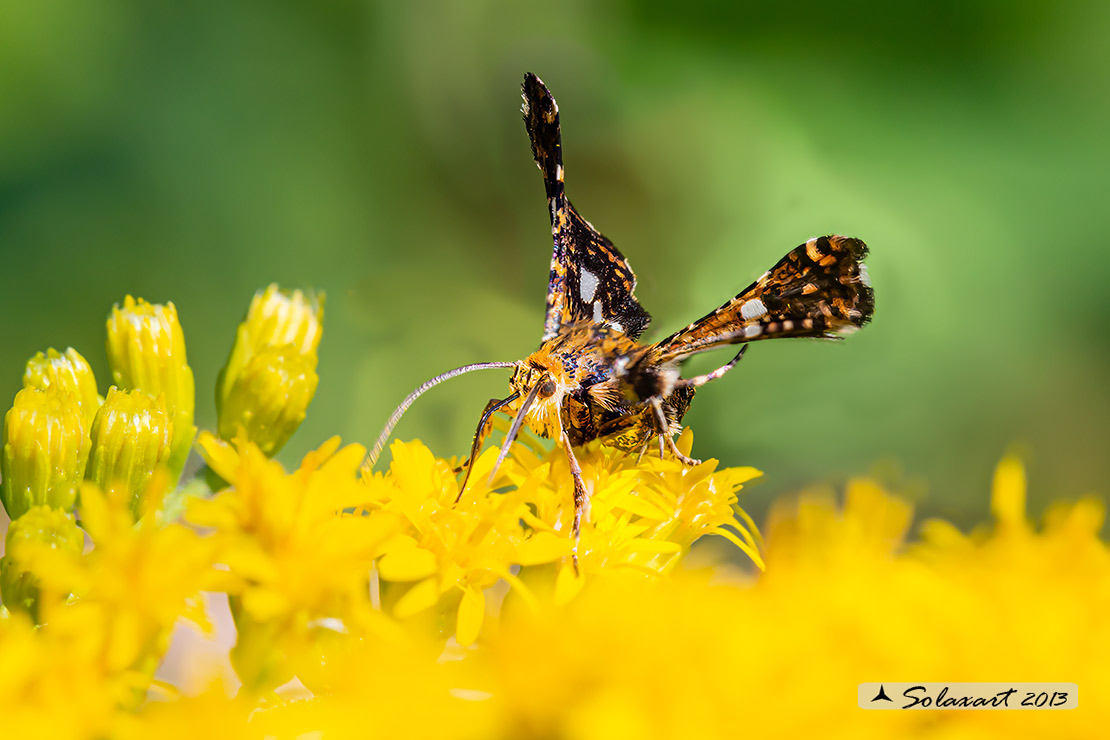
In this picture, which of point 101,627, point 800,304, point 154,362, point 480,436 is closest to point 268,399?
point 154,362

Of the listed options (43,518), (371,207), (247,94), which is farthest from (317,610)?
(247,94)

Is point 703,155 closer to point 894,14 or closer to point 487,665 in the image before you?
point 894,14

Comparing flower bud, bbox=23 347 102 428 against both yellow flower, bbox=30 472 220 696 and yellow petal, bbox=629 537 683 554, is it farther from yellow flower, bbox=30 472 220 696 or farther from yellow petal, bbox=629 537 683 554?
yellow petal, bbox=629 537 683 554

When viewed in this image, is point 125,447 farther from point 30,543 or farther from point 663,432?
point 663,432

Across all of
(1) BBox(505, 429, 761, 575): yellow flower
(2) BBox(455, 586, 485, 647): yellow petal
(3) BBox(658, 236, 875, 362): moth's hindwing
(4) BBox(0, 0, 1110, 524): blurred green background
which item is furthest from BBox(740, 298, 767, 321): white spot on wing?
(4) BBox(0, 0, 1110, 524): blurred green background

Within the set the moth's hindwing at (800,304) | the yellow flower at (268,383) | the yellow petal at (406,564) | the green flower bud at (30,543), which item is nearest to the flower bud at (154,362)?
the yellow flower at (268,383)

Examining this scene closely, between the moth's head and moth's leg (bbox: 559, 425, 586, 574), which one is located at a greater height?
the moth's head

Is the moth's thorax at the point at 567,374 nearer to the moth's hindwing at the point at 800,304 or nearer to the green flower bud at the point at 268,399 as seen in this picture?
the moth's hindwing at the point at 800,304
